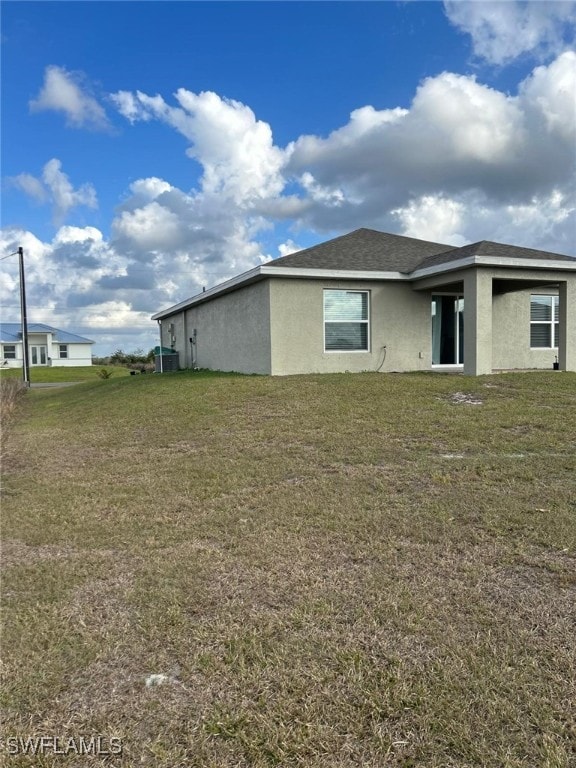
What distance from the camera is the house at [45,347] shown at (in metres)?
53.1

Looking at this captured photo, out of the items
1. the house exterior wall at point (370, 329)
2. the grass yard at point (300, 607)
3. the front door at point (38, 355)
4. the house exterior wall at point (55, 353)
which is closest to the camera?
the grass yard at point (300, 607)

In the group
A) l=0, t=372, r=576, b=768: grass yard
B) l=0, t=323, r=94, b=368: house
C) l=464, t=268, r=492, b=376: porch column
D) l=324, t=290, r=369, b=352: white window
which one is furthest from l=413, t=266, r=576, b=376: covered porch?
l=0, t=323, r=94, b=368: house

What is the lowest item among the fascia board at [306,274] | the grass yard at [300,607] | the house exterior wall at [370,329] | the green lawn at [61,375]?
the grass yard at [300,607]

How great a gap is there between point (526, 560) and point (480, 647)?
3.91 feet

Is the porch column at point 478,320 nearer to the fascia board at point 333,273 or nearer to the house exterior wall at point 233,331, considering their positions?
the fascia board at point 333,273

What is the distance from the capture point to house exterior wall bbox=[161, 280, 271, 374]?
13797 mm

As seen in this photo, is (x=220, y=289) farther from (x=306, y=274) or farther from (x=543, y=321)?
(x=543, y=321)

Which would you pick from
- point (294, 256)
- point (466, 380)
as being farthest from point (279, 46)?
point (466, 380)

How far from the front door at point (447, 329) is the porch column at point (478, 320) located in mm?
2655

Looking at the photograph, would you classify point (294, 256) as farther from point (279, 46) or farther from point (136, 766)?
point (136, 766)

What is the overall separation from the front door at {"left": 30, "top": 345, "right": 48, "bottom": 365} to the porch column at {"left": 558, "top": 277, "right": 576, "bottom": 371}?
52.6 m

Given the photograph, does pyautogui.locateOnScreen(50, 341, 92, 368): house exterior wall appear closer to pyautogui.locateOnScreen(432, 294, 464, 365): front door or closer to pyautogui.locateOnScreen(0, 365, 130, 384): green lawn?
pyautogui.locateOnScreen(0, 365, 130, 384): green lawn

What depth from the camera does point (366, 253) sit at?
15055 mm

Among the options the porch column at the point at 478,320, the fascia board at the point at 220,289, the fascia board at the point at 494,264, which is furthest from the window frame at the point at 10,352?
the porch column at the point at 478,320
